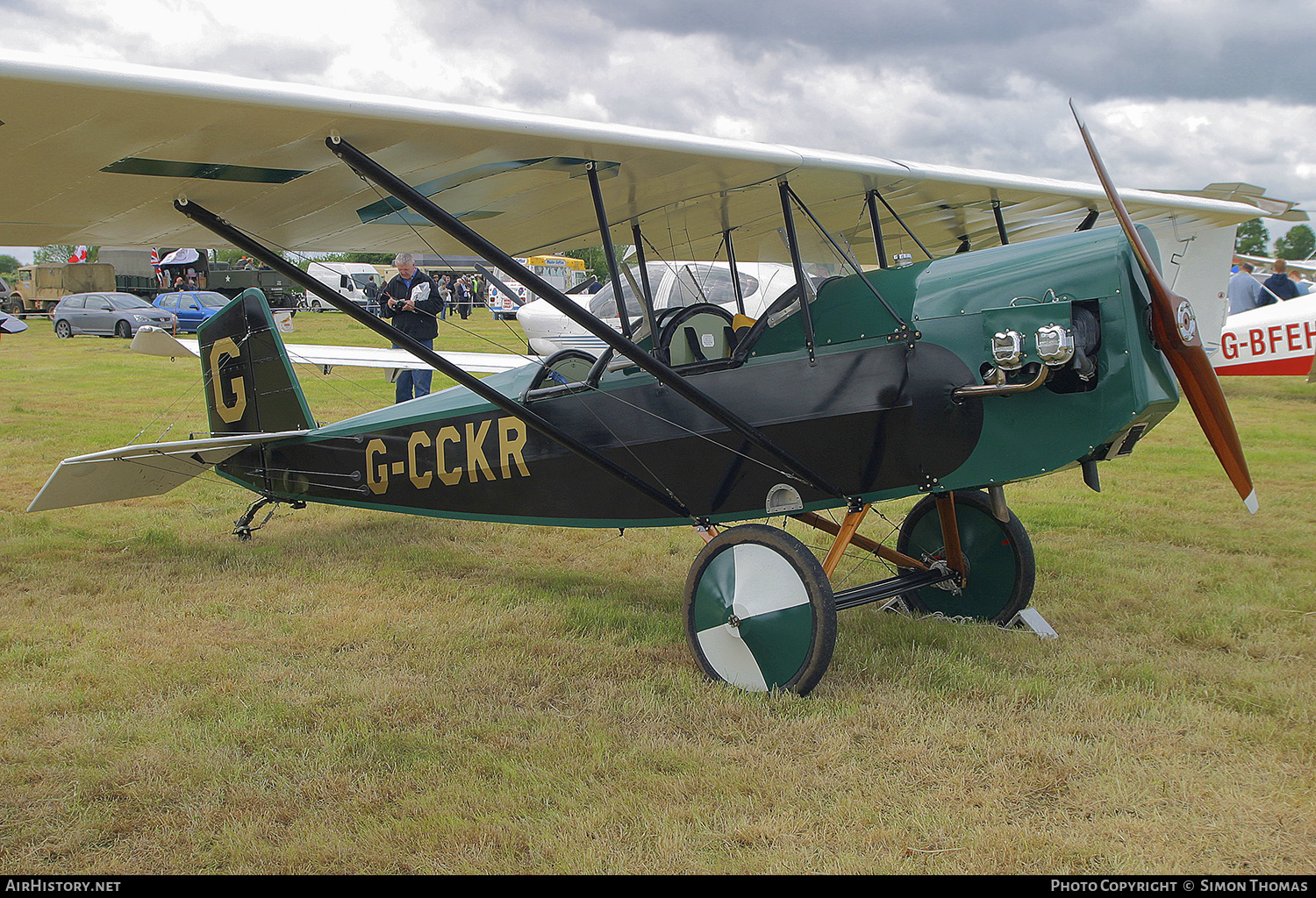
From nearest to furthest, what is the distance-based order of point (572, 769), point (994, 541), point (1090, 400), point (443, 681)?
1. point (572, 769)
2. point (1090, 400)
3. point (443, 681)
4. point (994, 541)

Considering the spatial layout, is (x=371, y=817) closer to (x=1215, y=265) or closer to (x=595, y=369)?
(x=595, y=369)

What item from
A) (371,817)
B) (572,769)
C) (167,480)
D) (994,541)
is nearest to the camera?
(371,817)

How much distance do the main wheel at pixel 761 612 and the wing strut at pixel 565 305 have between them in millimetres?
346

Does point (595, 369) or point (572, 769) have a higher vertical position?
point (595, 369)

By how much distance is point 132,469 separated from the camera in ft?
19.0

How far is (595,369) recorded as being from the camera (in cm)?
488

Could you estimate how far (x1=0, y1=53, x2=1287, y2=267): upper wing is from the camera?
3.03 m

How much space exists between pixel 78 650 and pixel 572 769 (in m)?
2.64

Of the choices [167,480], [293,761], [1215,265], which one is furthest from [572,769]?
[1215,265]

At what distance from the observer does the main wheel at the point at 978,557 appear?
4648 mm

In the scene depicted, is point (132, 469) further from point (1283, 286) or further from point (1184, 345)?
point (1283, 286)

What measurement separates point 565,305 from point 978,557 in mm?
2534

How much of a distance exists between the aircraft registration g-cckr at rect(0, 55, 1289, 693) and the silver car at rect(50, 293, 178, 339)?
24.8m

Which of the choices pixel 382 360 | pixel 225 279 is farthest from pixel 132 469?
pixel 225 279
